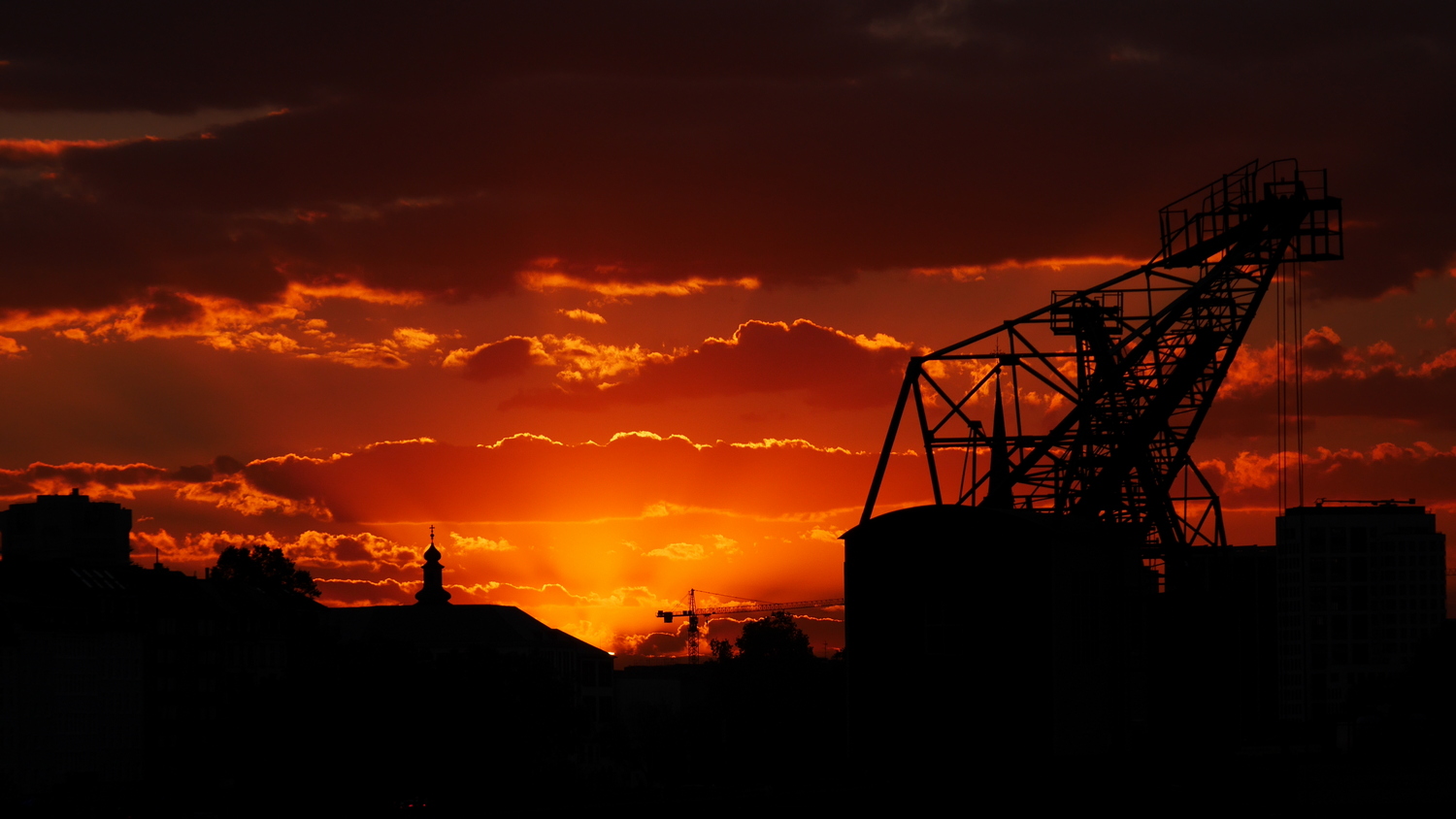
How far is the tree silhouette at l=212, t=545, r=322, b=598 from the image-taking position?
170 m

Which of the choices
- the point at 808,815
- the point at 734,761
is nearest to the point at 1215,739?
the point at 808,815

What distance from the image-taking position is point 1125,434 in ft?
200

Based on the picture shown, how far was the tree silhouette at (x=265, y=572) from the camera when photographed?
556 feet

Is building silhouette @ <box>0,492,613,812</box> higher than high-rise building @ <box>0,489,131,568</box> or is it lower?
lower

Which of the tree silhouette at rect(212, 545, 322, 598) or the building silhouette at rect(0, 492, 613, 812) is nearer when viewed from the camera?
the building silhouette at rect(0, 492, 613, 812)

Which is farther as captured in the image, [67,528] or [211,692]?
[67,528]

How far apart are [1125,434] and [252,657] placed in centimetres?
11531

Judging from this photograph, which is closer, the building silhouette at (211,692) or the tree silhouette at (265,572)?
the building silhouette at (211,692)

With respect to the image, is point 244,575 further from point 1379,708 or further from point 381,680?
point 1379,708

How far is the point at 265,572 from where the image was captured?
171000 millimetres

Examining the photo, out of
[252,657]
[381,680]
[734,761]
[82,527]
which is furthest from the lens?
[82,527]

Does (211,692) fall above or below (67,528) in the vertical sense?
below

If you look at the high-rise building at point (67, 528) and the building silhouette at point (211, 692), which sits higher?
the high-rise building at point (67, 528)

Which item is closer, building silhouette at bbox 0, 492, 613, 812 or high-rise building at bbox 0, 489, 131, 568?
building silhouette at bbox 0, 492, 613, 812
